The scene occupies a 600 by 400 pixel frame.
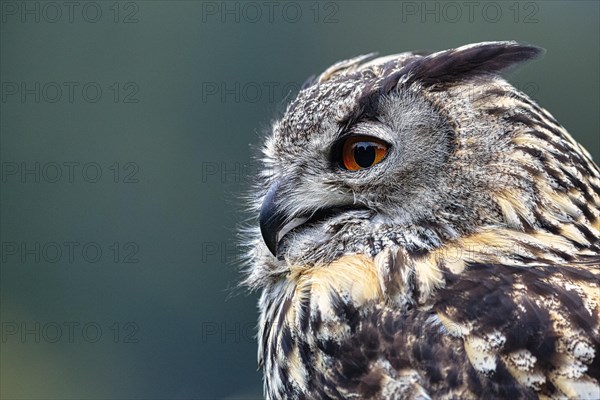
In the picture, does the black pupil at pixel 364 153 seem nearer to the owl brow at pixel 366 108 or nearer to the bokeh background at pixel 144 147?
the owl brow at pixel 366 108

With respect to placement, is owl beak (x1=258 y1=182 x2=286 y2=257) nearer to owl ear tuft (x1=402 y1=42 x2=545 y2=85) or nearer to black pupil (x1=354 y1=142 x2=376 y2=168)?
black pupil (x1=354 y1=142 x2=376 y2=168)

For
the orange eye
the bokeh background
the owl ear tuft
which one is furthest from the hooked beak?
the bokeh background

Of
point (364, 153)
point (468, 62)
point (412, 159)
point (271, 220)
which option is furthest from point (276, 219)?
point (468, 62)

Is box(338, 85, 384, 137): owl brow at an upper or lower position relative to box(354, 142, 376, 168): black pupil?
upper

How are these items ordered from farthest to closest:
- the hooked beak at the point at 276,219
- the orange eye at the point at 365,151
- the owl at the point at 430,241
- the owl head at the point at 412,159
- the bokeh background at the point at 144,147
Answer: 1. the bokeh background at the point at 144,147
2. the hooked beak at the point at 276,219
3. the orange eye at the point at 365,151
4. the owl head at the point at 412,159
5. the owl at the point at 430,241

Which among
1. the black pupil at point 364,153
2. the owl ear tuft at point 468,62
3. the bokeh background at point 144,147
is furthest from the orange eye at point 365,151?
the bokeh background at point 144,147

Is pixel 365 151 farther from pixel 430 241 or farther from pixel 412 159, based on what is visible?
pixel 430 241
